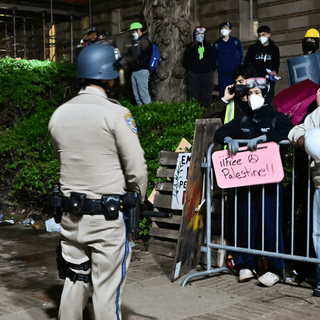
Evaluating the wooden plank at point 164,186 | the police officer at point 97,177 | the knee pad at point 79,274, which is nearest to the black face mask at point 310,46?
the wooden plank at point 164,186

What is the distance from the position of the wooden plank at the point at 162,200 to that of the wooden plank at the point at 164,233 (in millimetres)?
293

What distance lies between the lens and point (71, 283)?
3.58m

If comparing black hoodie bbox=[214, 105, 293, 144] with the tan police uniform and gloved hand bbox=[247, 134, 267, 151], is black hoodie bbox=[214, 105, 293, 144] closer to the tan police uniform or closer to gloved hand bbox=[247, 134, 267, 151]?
gloved hand bbox=[247, 134, 267, 151]

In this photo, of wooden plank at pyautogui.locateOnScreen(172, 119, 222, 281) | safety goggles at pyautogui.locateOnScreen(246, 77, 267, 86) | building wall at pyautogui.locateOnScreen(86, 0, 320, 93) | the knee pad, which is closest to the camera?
the knee pad

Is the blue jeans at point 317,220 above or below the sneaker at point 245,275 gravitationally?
above

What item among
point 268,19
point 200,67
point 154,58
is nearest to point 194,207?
point 200,67

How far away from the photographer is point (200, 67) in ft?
37.4

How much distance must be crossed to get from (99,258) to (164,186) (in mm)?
3387

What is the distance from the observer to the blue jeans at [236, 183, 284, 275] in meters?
5.54

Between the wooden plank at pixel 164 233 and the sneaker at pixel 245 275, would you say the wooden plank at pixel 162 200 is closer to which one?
the wooden plank at pixel 164 233

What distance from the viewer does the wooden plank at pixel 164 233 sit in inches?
259

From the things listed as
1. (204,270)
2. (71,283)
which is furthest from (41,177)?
(71,283)

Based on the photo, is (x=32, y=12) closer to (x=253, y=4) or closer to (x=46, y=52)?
(x=46, y=52)

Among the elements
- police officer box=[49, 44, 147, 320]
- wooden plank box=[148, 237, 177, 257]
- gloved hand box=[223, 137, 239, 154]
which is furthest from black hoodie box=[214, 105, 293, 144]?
police officer box=[49, 44, 147, 320]
